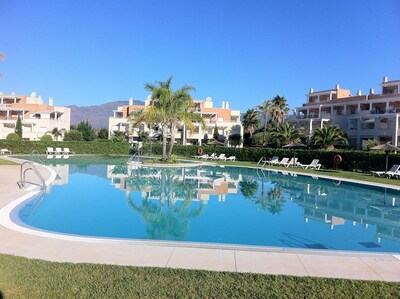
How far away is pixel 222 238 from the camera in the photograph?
8.32 m

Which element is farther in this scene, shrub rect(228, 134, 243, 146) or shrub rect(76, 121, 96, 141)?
shrub rect(76, 121, 96, 141)

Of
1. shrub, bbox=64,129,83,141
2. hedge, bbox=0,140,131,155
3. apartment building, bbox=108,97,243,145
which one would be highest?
apartment building, bbox=108,97,243,145

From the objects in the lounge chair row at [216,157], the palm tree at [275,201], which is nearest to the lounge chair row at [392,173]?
the palm tree at [275,201]

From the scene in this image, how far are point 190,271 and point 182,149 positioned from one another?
39190 mm

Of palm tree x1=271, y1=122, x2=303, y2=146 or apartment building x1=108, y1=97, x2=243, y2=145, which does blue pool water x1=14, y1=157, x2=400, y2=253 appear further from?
apartment building x1=108, y1=97, x2=243, y2=145

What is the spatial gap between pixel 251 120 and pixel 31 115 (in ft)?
128

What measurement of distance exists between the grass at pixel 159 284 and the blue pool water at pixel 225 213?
311 cm

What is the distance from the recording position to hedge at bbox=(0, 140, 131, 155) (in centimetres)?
Answer: 4153

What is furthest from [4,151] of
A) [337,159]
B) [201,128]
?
[337,159]

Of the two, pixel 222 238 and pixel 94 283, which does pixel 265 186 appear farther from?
pixel 94 283

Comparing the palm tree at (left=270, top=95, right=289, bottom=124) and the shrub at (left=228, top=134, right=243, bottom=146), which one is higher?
the palm tree at (left=270, top=95, right=289, bottom=124)

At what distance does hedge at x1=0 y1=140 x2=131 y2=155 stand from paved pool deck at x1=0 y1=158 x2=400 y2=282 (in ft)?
127

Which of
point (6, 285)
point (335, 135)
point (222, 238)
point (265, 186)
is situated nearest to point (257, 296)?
point (6, 285)

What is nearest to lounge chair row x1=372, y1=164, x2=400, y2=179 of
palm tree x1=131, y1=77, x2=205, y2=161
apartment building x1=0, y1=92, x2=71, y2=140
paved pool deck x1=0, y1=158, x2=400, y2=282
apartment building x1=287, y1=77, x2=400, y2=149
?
palm tree x1=131, y1=77, x2=205, y2=161
